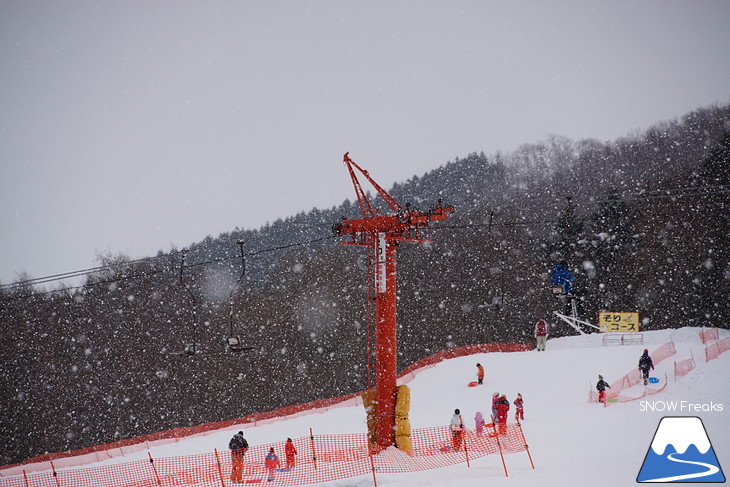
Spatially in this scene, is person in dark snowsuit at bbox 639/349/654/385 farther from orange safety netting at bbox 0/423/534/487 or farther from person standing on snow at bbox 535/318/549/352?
person standing on snow at bbox 535/318/549/352

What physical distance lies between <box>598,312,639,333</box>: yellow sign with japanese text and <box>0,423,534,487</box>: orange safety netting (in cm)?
1748

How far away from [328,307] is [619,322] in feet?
126

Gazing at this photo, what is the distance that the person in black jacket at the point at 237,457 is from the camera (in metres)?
14.4

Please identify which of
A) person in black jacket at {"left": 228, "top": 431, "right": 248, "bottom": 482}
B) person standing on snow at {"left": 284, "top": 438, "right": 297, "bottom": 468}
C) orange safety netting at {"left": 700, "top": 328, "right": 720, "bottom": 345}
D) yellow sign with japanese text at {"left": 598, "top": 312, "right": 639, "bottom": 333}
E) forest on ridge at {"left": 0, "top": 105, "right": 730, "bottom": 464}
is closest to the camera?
person in black jacket at {"left": 228, "top": 431, "right": 248, "bottom": 482}

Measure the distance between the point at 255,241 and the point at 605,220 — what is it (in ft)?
166

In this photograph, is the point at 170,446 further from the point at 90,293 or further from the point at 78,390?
the point at 90,293

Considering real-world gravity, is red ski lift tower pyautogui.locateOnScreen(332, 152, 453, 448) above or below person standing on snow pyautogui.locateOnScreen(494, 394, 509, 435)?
above

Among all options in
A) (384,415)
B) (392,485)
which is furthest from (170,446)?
(392,485)

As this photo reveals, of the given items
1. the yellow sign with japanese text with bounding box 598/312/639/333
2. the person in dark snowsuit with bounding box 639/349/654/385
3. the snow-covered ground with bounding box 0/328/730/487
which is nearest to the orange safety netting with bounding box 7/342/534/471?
the snow-covered ground with bounding box 0/328/730/487

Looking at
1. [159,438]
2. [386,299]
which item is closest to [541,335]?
[386,299]

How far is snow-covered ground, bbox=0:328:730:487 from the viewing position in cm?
1098

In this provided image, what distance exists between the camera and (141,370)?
57.8 metres

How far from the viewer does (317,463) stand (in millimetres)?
15281

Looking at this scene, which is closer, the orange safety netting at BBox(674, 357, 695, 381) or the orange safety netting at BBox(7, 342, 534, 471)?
the orange safety netting at BBox(674, 357, 695, 381)
